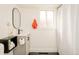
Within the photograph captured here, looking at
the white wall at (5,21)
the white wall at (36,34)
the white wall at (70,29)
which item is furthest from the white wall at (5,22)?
the white wall at (70,29)

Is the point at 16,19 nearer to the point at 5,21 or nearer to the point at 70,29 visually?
the point at 5,21

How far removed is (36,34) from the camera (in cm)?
149

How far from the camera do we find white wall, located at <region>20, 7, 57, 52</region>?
1368mm

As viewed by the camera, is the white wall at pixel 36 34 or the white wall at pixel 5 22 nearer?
the white wall at pixel 5 22

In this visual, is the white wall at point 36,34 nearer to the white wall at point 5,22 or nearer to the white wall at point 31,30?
the white wall at point 31,30

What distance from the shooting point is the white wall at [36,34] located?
1368mm

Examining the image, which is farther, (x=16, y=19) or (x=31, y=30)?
(x=31, y=30)

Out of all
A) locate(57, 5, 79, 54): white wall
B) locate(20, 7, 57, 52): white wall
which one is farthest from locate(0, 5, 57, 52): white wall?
locate(57, 5, 79, 54): white wall

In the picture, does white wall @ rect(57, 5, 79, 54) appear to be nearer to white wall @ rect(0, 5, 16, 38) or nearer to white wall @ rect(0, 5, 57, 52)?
white wall @ rect(0, 5, 57, 52)

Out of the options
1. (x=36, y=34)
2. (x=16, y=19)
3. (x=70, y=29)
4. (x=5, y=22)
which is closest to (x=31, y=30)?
(x=36, y=34)

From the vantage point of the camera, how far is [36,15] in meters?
1.39
